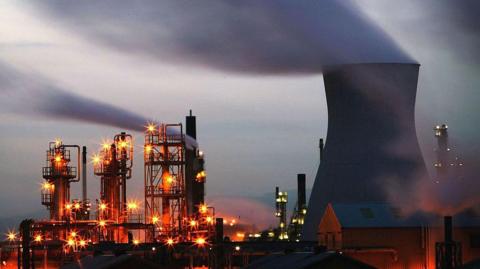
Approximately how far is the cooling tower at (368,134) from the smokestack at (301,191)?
77.4 feet

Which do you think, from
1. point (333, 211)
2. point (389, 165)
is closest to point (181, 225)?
point (333, 211)

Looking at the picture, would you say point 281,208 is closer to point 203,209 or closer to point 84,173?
point 84,173

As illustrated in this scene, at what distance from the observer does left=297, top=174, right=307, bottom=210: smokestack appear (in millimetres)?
77319

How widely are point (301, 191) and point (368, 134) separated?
27.6 m

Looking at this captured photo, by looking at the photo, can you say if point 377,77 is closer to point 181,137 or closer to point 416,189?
point 416,189

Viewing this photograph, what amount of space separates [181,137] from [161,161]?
1.38 metres

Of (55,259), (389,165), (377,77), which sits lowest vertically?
(55,259)

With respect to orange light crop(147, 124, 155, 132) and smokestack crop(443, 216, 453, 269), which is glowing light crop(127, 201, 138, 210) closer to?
orange light crop(147, 124, 155, 132)

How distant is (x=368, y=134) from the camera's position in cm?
5147

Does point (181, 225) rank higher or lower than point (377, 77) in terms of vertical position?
lower

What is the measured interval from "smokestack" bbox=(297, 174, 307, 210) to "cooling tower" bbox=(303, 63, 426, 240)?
2358 centimetres

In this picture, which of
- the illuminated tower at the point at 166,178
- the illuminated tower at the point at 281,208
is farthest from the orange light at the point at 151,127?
the illuminated tower at the point at 281,208

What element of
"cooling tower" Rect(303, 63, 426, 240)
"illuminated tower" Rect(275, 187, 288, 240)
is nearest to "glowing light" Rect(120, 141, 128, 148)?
"cooling tower" Rect(303, 63, 426, 240)

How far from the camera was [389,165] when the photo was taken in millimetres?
52688
